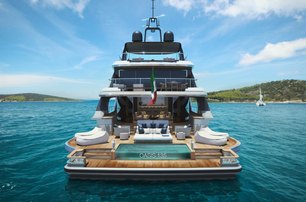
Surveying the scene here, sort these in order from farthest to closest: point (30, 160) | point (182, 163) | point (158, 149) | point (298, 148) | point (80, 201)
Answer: point (298, 148) → point (30, 160) → point (158, 149) → point (182, 163) → point (80, 201)

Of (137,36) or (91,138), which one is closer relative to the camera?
(91,138)

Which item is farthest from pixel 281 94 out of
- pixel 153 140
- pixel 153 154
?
pixel 153 154

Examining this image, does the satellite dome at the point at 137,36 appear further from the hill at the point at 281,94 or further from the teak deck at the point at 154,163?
the hill at the point at 281,94

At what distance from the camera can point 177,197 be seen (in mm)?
6211

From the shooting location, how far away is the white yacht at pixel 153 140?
6.93 m

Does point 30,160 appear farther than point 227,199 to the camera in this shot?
Yes

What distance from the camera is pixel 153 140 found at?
32.7 ft

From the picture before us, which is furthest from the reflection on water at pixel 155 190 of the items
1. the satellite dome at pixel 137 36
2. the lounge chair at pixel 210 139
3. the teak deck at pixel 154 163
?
the satellite dome at pixel 137 36

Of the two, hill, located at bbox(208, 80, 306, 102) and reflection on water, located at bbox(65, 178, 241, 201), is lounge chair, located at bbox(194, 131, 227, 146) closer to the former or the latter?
reflection on water, located at bbox(65, 178, 241, 201)

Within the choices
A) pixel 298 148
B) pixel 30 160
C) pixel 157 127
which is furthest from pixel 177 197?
pixel 298 148

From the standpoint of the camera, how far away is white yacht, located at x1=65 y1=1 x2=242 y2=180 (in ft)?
22.7

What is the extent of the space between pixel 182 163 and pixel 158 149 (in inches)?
62.8

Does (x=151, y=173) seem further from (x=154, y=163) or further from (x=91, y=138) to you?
(x=91, y=138)

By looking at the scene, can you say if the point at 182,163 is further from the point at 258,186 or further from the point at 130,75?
the point at 130,75
